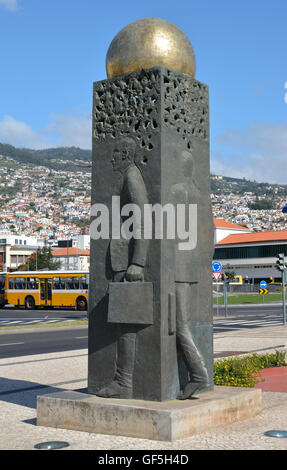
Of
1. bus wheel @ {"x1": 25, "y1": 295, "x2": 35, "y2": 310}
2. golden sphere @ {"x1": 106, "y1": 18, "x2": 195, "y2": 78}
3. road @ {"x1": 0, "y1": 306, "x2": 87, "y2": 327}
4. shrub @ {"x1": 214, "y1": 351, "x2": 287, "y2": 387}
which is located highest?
golden sphere @ {"x1": 106, "y1": 18, "x2": 195, "y2": 78}

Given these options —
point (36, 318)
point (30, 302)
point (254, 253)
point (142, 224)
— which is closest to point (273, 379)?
point (142, 224)

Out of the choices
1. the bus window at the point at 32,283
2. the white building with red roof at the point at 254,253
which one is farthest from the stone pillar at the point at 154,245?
the white building with red roof at the point at 254,253

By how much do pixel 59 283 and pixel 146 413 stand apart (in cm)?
3773

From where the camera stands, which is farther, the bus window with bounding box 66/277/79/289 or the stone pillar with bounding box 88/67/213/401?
the bus window with bounding box 66/277/79/289

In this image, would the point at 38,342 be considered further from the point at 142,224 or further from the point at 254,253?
the point at 254,253

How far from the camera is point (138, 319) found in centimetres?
730

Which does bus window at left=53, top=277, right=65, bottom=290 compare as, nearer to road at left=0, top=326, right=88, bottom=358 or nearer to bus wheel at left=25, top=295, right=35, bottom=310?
bus wheel at left=25, top=295, right=35, bottom=310

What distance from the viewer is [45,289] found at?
45.1 metres

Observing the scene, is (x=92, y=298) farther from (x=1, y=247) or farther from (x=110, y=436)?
(x=1, y=247)

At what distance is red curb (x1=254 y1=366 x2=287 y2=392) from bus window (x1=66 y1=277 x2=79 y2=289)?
31093mm

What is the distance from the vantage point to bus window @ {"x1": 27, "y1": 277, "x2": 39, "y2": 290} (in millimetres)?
45250

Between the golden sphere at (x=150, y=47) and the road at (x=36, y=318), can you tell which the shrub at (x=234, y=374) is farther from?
the road at (x=36, y=318)

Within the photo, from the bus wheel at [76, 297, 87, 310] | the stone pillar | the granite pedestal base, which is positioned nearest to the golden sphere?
the stone pillar

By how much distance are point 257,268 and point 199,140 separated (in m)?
105
